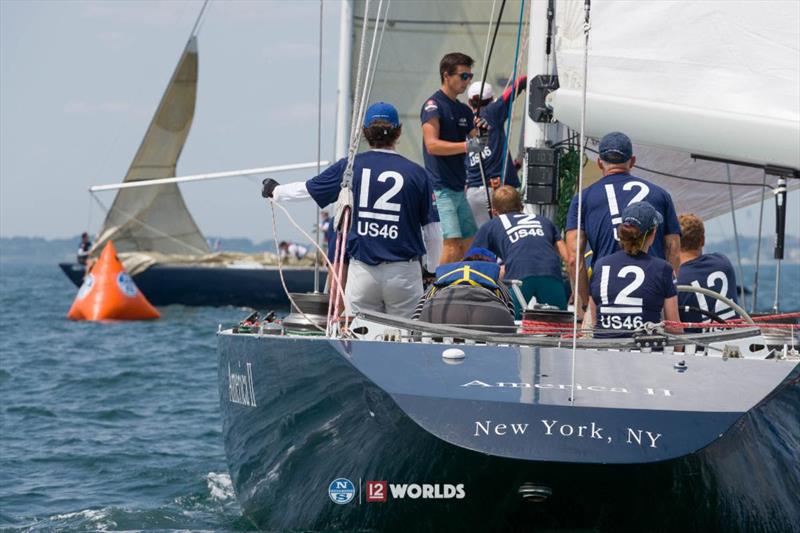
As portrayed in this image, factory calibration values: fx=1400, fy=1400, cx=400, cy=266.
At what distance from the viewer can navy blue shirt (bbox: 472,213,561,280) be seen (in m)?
7.59

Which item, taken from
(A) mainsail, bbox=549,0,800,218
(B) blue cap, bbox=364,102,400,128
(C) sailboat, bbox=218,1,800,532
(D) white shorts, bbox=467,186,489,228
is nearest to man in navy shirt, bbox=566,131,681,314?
(A) mainsail, bbox=549,0,800,218

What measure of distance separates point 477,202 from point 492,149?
1.24ft

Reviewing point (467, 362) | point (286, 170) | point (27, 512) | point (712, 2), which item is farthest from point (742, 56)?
point (286, 170)

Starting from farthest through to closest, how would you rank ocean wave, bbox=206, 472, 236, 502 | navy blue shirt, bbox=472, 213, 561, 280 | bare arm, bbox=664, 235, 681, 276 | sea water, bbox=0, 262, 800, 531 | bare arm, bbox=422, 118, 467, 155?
bare arm, bbox=422, 118, 467, 155, ocean wave, bbox=206, 472, 236, 502, sea water, bbox=0, 262, 800, 531, navy blue shirt, bbox=472, 213, 561, 280, bare arm, bbox=664, 235, 681, 276

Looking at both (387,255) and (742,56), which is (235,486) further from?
(742,56)

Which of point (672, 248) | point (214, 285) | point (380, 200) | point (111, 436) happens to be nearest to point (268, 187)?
point (380, 200)

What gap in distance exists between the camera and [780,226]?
7328 mm

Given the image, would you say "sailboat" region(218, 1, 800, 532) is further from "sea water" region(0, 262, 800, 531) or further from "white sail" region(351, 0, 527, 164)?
"white sail" region(351, 0, 527, 164)

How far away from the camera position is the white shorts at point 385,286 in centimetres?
646

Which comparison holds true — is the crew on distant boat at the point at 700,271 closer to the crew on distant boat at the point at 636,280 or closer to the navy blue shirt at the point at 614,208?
the navy blue shirt at the point at 614,208

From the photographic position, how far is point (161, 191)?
1518 inches

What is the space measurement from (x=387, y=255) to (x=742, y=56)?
2133 mm

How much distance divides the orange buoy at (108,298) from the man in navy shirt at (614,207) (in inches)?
795

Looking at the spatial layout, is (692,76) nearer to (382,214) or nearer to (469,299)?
(382,214)
